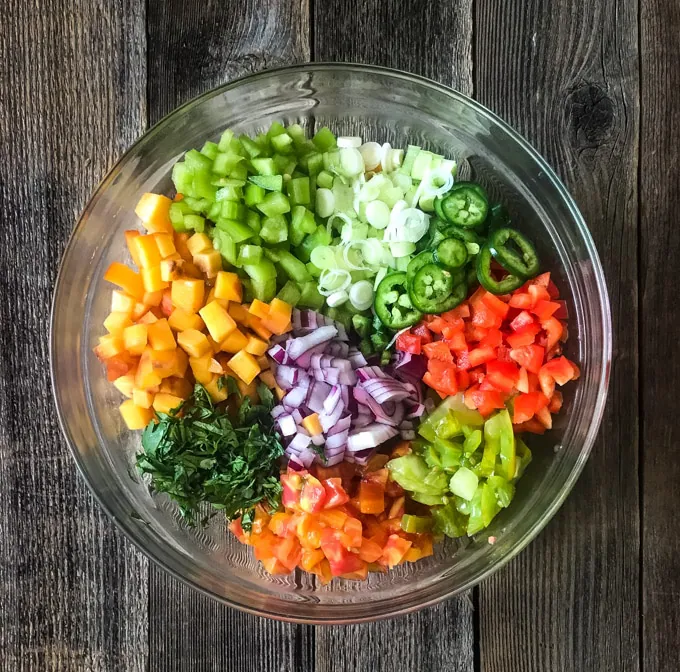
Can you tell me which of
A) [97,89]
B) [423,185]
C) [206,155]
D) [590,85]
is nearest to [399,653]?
[423,185]

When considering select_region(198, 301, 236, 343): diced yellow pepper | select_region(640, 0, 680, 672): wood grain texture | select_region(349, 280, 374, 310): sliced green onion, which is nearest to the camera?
select_region(198, 301, 236, 343): diced yellow pepper

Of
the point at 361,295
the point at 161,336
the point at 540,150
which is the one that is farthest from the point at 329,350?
the point at 540,150

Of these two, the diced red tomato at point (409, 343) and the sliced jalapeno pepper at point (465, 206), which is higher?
the sliced jalapeno pepper at point (465, 206)

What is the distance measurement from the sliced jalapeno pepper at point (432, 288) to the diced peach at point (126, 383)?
0.72m

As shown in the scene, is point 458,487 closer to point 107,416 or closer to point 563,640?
point 563,640

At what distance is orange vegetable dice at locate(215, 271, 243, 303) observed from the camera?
151 centimetres

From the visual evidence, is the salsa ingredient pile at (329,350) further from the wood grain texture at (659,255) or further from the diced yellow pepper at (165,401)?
the wood grain texture at (659,255)

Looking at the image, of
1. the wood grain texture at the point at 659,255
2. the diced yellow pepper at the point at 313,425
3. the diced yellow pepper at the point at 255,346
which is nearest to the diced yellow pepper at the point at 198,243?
the diced yellow pepper at the point at 255,346

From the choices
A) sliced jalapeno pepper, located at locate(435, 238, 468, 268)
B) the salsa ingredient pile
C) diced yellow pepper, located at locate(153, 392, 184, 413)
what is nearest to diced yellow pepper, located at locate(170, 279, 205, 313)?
the salsa ingredient pile

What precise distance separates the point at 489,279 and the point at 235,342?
2.05 feet

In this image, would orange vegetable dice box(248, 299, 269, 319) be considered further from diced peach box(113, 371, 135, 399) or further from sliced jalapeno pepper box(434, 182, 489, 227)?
sliced jalapeno pepper box(434, 182, 489, 227)

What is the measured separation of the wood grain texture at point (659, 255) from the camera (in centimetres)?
172

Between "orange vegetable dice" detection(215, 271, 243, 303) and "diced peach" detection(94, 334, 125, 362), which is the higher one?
"orange vegetable dice" detection(215, 271, 243, 303)

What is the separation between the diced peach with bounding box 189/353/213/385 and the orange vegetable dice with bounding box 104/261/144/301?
211 mm
